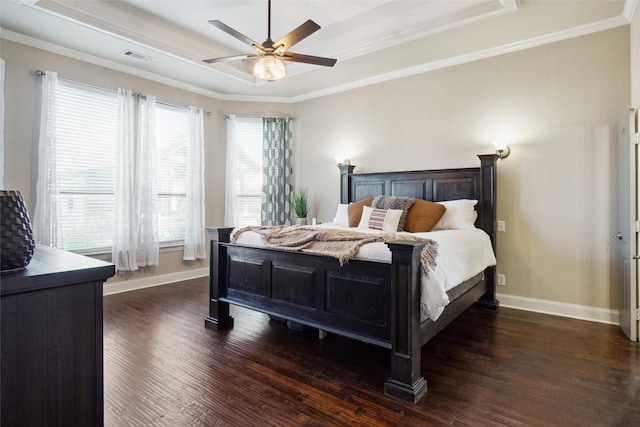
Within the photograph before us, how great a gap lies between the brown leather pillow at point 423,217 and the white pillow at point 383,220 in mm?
139

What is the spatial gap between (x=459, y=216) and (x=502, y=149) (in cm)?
95

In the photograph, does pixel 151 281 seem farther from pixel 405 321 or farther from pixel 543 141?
pixel 543 141

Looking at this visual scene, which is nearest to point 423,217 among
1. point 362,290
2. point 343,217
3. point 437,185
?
point 437,185

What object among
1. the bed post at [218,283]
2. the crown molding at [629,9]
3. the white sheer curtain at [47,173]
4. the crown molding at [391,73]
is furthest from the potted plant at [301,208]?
the crown molding at [629,9]

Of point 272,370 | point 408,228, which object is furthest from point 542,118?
point 272,370

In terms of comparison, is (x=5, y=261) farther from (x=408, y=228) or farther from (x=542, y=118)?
(x=542, y=118)

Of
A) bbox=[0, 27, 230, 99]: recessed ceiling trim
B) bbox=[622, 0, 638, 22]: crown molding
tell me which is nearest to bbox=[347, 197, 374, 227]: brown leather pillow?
bbox=[622, 0, 638, 22]: crown molding

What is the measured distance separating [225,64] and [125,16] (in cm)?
134

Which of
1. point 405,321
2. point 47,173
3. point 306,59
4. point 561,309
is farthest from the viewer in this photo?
point 47,173

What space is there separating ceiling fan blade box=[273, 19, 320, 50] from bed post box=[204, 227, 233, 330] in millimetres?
1786

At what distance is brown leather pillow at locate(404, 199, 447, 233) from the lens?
3.63m

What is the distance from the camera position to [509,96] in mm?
3885

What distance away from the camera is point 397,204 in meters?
3.90

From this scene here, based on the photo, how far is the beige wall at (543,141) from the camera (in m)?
3.38
